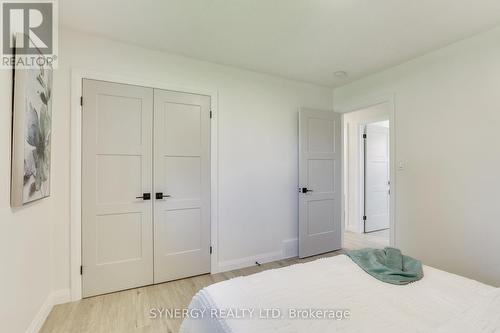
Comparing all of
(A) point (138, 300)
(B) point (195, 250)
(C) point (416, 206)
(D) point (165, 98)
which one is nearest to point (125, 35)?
(D) point (165, 98)

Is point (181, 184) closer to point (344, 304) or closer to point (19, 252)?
point (19, 252)

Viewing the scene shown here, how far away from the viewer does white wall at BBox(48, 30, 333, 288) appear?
2.18 metres

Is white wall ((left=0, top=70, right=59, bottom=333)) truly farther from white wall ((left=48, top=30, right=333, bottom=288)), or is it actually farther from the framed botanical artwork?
white wall ((left=48, top=30, right=333, bottom=288))

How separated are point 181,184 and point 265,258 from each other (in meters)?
1.45

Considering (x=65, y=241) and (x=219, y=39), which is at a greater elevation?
(x=219, y=39)

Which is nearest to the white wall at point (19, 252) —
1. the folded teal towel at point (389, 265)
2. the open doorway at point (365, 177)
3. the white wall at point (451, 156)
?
the folded teal towel at point (389, 265)

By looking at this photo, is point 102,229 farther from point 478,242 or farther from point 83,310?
point 478,242

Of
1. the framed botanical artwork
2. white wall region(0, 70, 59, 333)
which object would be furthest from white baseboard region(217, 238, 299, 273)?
the framed botanical artwork

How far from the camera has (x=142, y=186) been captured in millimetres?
2465

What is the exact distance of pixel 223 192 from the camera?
2.87 meters

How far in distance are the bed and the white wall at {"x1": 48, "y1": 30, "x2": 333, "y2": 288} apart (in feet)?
4.88

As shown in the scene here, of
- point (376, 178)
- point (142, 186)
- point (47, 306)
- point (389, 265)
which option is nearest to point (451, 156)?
point (389, 265)

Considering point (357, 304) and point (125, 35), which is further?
point (125, 35)

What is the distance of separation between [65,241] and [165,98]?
164cm
